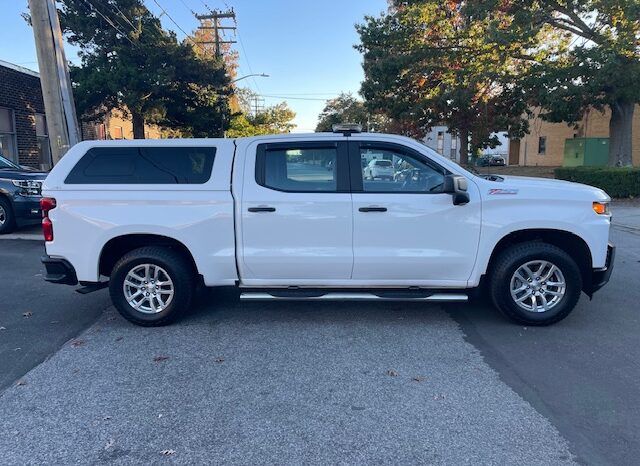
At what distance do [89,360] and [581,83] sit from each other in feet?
65.5

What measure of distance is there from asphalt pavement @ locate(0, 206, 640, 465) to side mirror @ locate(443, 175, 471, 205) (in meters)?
1.33

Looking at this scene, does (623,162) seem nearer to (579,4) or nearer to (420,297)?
(579,4)

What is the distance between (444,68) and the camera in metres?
23.6

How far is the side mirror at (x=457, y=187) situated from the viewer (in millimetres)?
4586

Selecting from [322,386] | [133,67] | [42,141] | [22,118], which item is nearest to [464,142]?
[133,67]

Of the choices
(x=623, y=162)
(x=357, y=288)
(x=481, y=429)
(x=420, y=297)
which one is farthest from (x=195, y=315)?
(x=623, y=162)

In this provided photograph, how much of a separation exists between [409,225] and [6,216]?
946cm

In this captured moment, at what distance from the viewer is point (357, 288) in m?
5.04

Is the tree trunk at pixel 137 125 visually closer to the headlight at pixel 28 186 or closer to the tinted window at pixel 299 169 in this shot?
the headlight at pixel 28 186

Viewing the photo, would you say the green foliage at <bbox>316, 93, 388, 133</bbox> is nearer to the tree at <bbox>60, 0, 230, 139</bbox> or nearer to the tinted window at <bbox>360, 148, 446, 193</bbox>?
the tree at <bbox>60, 0, 230, 139</bbox>

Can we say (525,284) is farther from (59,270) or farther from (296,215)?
(59,270)


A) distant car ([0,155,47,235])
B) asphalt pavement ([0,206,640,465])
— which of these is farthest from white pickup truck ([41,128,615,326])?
distant car ([0,155,47,235])

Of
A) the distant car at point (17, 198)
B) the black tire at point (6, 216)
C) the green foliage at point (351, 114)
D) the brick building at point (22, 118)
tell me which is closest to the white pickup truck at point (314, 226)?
the distant car at point (17, 198)

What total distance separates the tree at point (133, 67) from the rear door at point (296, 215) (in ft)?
54.9
